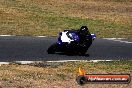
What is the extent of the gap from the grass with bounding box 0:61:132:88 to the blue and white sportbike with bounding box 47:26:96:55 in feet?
5.71

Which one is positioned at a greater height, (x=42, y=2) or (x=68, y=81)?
(x=68, y=81)

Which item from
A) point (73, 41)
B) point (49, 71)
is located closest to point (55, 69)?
point (49, 71)

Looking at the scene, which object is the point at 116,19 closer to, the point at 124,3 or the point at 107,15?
the point at 107,15

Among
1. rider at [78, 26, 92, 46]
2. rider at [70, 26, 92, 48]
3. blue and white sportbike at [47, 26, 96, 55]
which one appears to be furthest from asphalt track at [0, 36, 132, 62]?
rider at [78, 26, 92, 46]

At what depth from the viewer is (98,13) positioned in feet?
120

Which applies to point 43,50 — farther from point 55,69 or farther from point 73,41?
point 55,69

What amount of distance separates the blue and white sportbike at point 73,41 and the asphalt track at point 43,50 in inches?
13.9

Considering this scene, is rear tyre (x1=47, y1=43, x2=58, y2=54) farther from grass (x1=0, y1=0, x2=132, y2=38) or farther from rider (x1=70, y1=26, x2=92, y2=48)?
grass (x1=0, y1=0, x2=132, y2=38)

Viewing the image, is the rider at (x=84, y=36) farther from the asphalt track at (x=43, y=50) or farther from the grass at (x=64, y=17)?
the grass at (x=64, y=17)

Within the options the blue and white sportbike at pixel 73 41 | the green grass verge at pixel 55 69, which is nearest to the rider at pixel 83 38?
the blue and white sportbike at pixel 73 41

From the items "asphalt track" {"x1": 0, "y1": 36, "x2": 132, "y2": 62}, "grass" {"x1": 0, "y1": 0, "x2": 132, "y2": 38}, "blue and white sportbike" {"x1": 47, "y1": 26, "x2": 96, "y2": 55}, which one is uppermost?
"blue and white sportbike" {"x1": 47, "y1": 26, "x2": 96, "y2": 55}

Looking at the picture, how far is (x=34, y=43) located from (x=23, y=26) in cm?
701

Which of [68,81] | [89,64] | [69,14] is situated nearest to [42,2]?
[69,14]

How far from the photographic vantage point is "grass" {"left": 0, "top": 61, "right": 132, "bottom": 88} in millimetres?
12578
